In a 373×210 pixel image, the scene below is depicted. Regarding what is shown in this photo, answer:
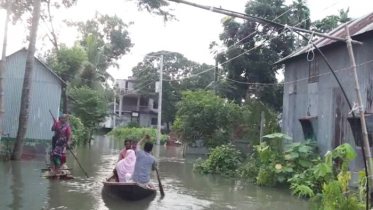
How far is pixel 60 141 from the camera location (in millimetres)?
14945

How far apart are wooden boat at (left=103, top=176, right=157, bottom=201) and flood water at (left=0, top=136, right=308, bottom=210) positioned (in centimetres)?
16

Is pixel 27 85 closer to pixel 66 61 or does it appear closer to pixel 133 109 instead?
pixel 66 61

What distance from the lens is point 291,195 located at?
15117 millimetres

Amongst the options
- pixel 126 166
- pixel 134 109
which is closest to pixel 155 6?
pixel 126 166

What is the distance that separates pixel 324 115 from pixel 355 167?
3257 mm

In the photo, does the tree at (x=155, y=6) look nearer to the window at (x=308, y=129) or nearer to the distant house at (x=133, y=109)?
the window at (x=308, y=129)

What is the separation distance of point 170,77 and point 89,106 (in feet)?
91.0

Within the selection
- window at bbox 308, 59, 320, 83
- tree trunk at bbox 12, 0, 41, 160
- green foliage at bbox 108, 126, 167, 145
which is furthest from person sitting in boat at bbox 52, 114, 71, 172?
green foliage at bbox 108, 126, 167, 145

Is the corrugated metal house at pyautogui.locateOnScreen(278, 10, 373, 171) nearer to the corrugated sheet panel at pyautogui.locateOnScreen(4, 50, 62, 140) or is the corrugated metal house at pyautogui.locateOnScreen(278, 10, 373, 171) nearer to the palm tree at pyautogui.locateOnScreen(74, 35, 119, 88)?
the corrugated sheet panel at pyautogui.locateOnScreen(4, 50, 62, 140)

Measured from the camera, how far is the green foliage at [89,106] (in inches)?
1284

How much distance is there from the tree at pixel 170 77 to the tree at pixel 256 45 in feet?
78.7

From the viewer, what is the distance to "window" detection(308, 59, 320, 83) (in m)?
19.6

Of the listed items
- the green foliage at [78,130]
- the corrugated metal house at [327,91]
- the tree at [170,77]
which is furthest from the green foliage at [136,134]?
the corrugated metal house at [327,91]

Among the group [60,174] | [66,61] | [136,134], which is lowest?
[60,174]
